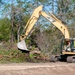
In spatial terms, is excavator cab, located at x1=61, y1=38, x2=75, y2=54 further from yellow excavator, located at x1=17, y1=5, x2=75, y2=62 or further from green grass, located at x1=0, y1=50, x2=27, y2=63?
green grass, located at x1=0, y1=50, x2=27, y2=63

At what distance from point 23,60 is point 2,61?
2091 mm

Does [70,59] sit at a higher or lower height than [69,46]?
lower

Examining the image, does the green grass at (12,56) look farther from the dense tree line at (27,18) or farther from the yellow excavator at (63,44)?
the dense tree line at (27,18)

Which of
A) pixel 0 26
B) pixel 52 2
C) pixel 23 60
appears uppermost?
pixel 52 2

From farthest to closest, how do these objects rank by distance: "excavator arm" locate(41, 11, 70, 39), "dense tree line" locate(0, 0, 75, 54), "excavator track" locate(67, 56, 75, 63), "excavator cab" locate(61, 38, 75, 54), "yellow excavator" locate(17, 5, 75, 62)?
"dense tree line" locate(0, 0, 75, 54), "excavator arm" locate(41, 11, 70, 39), "excavator cab" locate(61, 38, 75, 54), "yellow excavator" locate(17, 5, 75, 62), "excavator track" locate(67, 56, 75, 63)

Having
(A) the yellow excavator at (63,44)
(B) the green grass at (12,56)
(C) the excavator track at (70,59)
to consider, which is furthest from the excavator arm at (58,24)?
(B) the green grass at (12,56)

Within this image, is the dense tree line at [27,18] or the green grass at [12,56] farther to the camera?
the dense tree line at [27,18]

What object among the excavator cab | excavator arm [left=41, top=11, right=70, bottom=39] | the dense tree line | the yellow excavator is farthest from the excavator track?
the dense tree line

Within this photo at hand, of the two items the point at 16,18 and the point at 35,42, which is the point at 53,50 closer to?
the point at 35,42

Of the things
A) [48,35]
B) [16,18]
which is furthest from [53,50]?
[16,18]

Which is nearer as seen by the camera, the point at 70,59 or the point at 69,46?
the point at 70,59

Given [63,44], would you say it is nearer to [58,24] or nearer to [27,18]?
[58,24]

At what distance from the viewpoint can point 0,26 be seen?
3488cm

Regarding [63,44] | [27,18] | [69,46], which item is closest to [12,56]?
[63,44]
